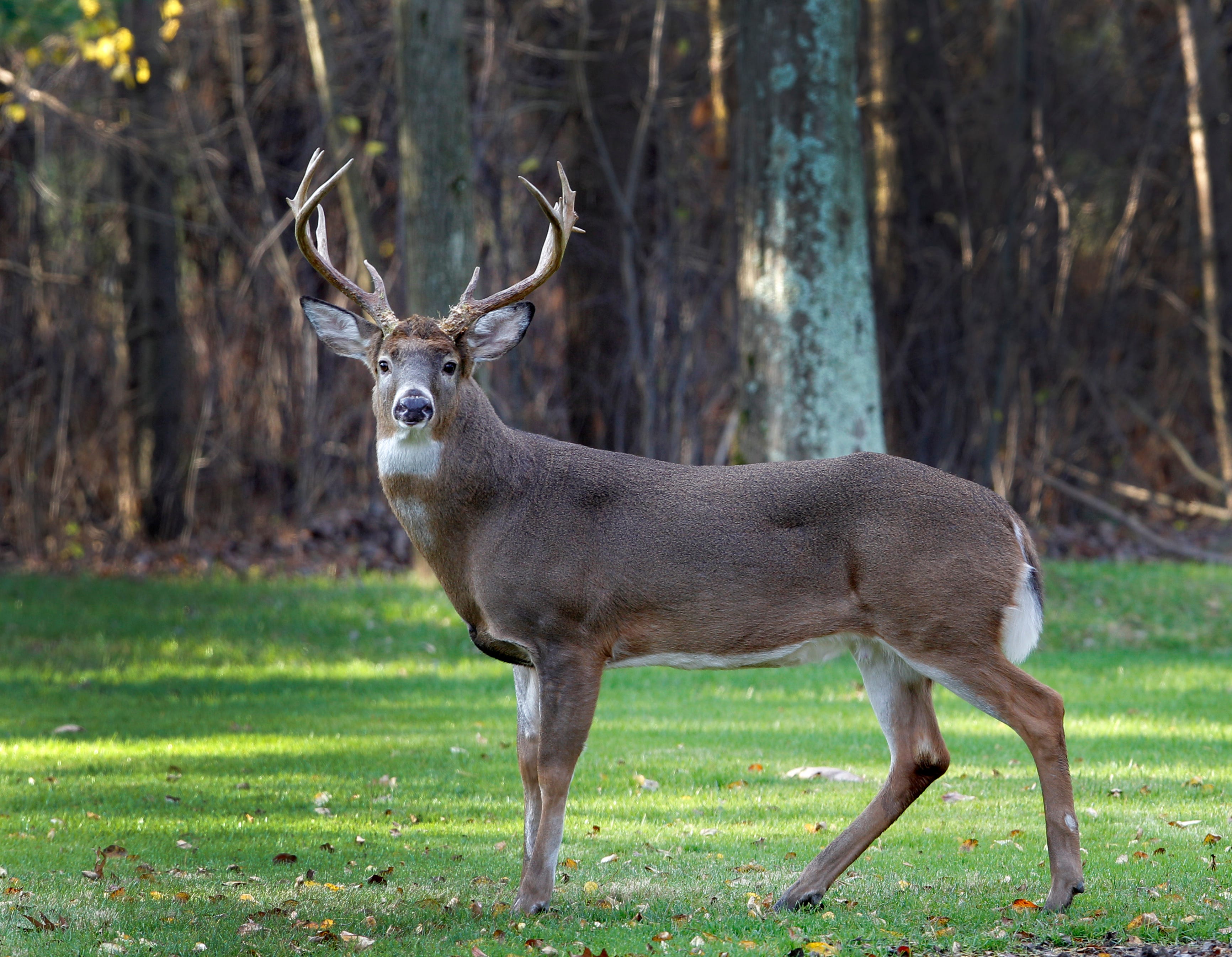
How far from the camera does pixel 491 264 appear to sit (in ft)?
50.6

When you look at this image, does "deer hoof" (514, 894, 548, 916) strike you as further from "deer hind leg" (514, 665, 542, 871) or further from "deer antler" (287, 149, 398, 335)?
"deer antler" (287, 149, 398, 335)

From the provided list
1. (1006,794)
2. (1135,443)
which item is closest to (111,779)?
(1006,794)

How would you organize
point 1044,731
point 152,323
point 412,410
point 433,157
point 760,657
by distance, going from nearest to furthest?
point 1044,731 → point 412,410 → point 760,657 → point 433,157 → point 152,323

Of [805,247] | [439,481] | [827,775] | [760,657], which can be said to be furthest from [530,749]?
[805,247]

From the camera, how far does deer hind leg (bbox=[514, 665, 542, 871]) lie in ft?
17.2

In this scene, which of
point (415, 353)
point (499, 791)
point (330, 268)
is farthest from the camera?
point (499, 791)

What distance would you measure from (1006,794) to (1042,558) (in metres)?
8.80

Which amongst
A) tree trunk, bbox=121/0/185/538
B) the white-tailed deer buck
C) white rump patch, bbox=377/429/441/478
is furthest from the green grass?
tree trunk, bbox=121/0/185/538

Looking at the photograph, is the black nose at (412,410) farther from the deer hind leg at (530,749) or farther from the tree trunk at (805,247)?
the tree trunk at (805,247)

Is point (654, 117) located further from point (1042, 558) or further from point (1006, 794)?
point (1006, 794)

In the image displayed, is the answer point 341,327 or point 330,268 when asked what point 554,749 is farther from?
point 330,268

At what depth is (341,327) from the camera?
5492 mm

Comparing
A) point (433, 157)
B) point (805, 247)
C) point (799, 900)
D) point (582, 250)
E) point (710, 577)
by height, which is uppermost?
point (433, 157)

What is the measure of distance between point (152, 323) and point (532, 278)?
1089 centimetres
